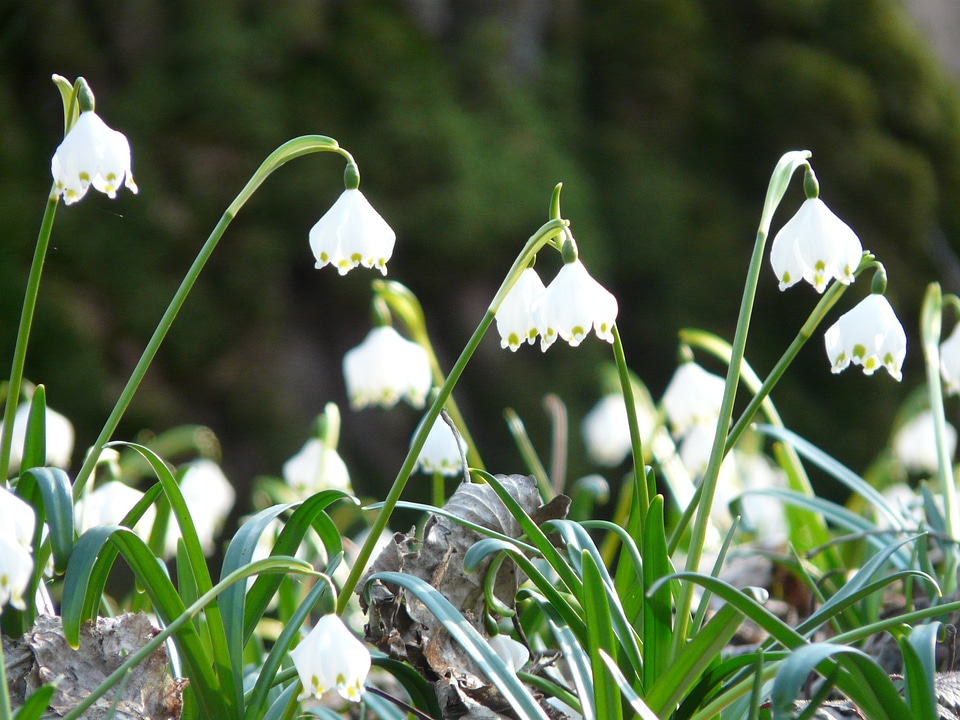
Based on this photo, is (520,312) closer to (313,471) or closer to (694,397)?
(694,397)

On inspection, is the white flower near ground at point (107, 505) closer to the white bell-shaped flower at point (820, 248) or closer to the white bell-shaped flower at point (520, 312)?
the white bell-shaped flower at point (520, 312)

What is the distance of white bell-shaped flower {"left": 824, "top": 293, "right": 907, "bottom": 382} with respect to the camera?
94 centimetres

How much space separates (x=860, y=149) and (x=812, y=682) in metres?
2.98

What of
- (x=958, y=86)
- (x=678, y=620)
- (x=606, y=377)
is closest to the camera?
(x=678, y=620)

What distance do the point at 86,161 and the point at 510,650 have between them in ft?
2.15

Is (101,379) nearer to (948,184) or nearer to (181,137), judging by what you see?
(181,137)

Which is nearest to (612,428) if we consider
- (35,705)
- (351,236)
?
(351,236)

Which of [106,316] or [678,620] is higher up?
[678,620]

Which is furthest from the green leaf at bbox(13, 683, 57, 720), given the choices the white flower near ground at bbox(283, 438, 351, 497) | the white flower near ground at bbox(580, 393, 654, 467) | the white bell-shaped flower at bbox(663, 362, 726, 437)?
the white flower near ground at bbox(580, 393, 654, 467)

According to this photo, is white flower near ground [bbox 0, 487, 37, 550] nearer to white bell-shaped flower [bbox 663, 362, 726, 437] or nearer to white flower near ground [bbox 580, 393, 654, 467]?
white bell-shaped flower [bbox 663, 362, 726, 437]

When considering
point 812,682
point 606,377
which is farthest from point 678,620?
point 606,377

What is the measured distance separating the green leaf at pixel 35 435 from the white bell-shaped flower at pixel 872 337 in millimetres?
832

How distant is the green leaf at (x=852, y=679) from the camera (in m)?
0.65

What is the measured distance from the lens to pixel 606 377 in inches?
73.5
